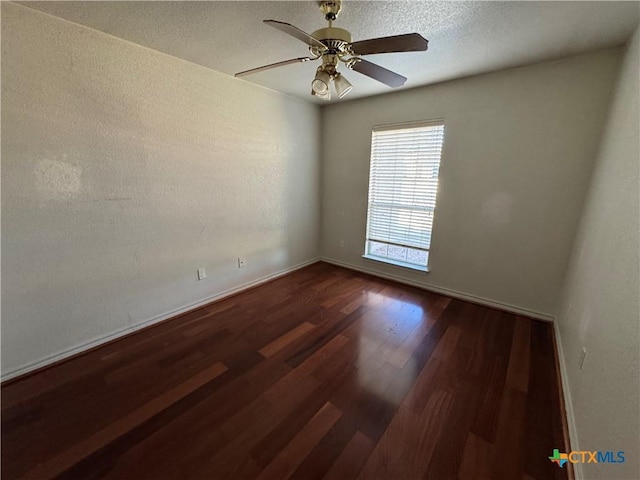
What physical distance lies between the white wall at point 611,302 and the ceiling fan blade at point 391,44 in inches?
47.5

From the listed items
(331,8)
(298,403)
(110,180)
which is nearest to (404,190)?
(331,8)

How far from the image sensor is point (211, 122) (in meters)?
2.59

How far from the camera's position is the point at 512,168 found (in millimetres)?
2533

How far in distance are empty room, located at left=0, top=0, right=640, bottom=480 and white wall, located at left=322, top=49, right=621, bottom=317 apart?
2cm

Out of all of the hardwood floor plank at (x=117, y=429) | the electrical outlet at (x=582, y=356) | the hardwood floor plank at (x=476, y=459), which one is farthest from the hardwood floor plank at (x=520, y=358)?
the hardwood floor plank at (x=117, y=429)

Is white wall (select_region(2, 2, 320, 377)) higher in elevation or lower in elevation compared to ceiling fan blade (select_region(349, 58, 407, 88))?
lower

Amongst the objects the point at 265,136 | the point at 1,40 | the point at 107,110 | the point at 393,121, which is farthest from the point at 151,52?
the point at 393,121

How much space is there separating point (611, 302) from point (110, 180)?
326 cm

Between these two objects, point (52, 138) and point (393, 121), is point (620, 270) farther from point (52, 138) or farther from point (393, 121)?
point (52, 138)

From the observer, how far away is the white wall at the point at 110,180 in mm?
1694

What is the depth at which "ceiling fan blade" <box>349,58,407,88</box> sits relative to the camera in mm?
1616

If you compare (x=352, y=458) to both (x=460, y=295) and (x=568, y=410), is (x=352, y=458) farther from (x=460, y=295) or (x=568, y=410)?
(x=460, y=295)

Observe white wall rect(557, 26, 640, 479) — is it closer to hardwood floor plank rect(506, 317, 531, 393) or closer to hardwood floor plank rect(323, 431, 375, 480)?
hardwood floor plank rect(506, 317, 531, 393)

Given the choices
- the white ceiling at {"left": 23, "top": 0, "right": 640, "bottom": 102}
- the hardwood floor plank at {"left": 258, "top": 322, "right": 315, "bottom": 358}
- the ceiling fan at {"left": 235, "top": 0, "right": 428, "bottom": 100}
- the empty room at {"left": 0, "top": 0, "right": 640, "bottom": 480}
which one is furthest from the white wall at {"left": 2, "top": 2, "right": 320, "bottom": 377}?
the ceiling fan at {"left": 235, "top": 0, "right": 428, "bottom": 100}
